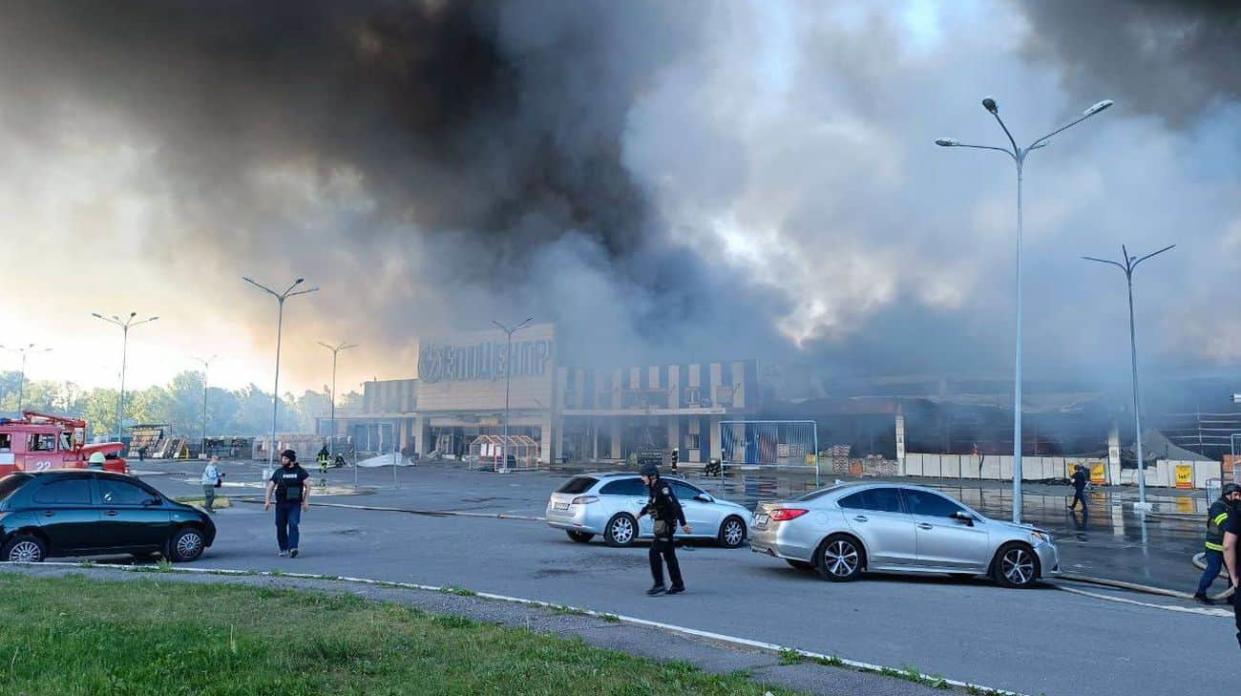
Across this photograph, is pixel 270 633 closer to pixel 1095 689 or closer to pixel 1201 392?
pixel 1095 689

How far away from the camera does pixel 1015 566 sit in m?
10.7

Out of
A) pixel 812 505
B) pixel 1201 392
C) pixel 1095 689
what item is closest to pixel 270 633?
pixel 1095 689

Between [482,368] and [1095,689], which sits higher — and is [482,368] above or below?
above

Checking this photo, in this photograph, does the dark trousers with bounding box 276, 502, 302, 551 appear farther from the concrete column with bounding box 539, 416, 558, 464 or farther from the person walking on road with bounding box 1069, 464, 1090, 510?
the concrete column with bounding box 539, 416, 558, 464

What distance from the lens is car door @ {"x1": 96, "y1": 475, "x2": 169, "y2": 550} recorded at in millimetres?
11375

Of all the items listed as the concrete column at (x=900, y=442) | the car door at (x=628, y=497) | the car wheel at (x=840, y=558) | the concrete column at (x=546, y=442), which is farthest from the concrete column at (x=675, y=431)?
the car wheel at (x=840, y=558)

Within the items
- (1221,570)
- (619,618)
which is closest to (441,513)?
(619,618)

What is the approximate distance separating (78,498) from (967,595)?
11137 mm

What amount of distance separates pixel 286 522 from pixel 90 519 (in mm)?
2384

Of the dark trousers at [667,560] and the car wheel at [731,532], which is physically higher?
the dark trousers at [667,560]

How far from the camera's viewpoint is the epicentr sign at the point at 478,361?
64688 mm

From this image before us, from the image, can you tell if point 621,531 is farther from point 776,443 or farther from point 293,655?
point 776,443

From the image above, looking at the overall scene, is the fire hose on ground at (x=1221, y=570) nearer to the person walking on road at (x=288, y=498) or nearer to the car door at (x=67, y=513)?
the person walking on road at (x=288, y=498)

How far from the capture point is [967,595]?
9.73 metres
